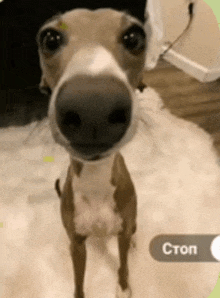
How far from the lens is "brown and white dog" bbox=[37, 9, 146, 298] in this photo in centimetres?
51

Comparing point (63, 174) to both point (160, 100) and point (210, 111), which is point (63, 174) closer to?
point (160, 100)

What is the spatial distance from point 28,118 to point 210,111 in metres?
1.20

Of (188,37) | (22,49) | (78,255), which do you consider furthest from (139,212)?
(188,37)

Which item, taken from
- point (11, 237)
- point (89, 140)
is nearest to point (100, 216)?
point (89, 140)

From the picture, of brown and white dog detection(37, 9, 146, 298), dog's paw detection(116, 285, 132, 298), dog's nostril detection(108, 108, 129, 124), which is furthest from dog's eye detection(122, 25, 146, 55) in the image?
dog's paw detection(116, 285, 132, 298)

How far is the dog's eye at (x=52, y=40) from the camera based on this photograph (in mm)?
680

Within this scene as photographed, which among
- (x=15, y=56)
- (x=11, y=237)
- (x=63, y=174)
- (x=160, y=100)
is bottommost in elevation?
(x=11, y=237)

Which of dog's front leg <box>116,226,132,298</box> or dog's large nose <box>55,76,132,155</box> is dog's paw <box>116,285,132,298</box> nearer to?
dog's front leg <box>116,226,132,298</box>

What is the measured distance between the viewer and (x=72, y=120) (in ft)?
1.75

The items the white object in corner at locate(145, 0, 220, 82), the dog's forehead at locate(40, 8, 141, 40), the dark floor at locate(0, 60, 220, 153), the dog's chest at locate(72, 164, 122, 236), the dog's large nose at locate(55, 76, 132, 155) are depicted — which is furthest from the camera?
the dark floor at locate(0, 60, 220, 153)

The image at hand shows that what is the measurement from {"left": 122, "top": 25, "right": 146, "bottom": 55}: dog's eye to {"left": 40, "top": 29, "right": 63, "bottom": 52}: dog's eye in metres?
0.17

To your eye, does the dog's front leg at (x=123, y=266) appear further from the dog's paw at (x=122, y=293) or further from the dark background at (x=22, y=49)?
the dark background at (x=22, y=49)

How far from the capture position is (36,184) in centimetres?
143

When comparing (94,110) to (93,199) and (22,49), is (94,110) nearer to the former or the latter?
(93,199)
